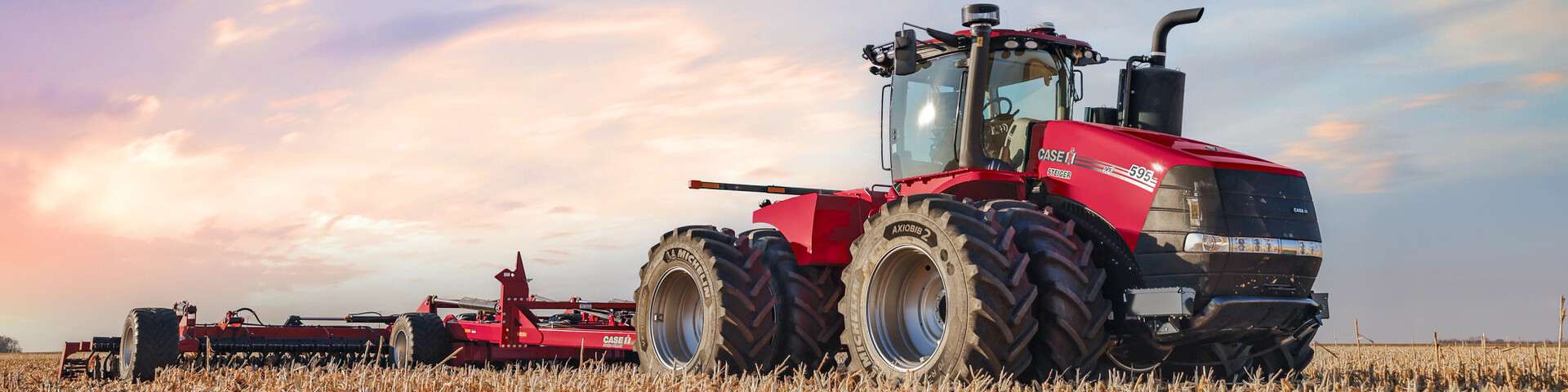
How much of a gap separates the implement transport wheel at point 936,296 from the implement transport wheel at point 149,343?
7777 millimetres

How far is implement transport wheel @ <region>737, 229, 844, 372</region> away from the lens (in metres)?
9.59

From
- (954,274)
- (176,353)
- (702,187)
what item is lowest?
(176,353)

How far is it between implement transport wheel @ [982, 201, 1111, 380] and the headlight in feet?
2.05

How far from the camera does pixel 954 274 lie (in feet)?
24.7

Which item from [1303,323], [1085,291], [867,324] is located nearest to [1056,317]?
[1085,291]

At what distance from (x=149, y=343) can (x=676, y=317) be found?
5.68 metres

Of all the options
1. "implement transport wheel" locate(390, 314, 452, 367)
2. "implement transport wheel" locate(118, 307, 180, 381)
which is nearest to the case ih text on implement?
"implement transport wheel" locate(390, 314, 452, 367)

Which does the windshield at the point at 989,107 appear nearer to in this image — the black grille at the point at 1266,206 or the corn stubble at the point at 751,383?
the black grille at the point at 1266,206

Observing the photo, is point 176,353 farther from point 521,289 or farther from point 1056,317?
point 1056,317

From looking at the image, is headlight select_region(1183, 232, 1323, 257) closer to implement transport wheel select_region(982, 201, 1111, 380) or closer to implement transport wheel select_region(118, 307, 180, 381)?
implement transport wheel select_region(982, 201, 1111, 380)

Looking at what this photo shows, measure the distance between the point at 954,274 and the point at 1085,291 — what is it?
2.56 feet

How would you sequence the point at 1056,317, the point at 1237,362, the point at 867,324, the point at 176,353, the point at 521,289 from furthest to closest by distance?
the point at 521,289 < the point at 176,353 < the point at 1237,362 < the point at 867,324 < the point at 1056,317

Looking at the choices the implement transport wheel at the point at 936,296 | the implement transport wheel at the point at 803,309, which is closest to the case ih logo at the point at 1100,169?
the implement transport wheel at the point at 936,296

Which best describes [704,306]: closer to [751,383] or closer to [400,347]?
[751,383]
